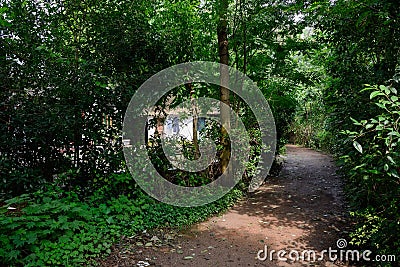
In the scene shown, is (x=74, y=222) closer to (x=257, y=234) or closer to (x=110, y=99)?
(x=110, y=99)

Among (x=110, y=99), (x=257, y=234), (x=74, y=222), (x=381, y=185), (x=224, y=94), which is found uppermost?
(x=224, y=94)

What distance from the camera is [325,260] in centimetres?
346

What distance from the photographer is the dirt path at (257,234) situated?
3.50 metres

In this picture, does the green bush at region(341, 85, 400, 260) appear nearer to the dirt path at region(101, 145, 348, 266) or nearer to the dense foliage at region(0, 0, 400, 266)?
the dense foliage at region(0, 0, 400, 266)

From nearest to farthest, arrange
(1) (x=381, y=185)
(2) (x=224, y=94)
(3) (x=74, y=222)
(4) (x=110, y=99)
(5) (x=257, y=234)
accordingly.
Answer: (1) (x=381, y=185) < (3) (x=74, y=222) < (5) (x=257, y=234) < (4) (x=110, y=99) < (2) (x=224, y=94)

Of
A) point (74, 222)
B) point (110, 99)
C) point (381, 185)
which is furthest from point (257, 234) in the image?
point (110, 99)

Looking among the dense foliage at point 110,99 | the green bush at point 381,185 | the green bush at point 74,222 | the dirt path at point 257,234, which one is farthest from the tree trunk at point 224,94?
the green bush at point 381,185

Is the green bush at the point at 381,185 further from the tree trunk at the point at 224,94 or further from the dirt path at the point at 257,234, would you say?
the tree trunk at the point at 224,94

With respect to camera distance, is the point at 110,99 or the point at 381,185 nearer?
the point at 381,185

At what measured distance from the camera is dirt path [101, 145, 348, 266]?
350 cm

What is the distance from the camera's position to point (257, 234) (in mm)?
4285

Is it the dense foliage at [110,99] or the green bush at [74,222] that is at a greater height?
the dense foliage at [110,99]

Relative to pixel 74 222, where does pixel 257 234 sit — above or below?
below

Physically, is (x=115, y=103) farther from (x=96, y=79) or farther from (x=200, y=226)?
(x=200, y=226)
